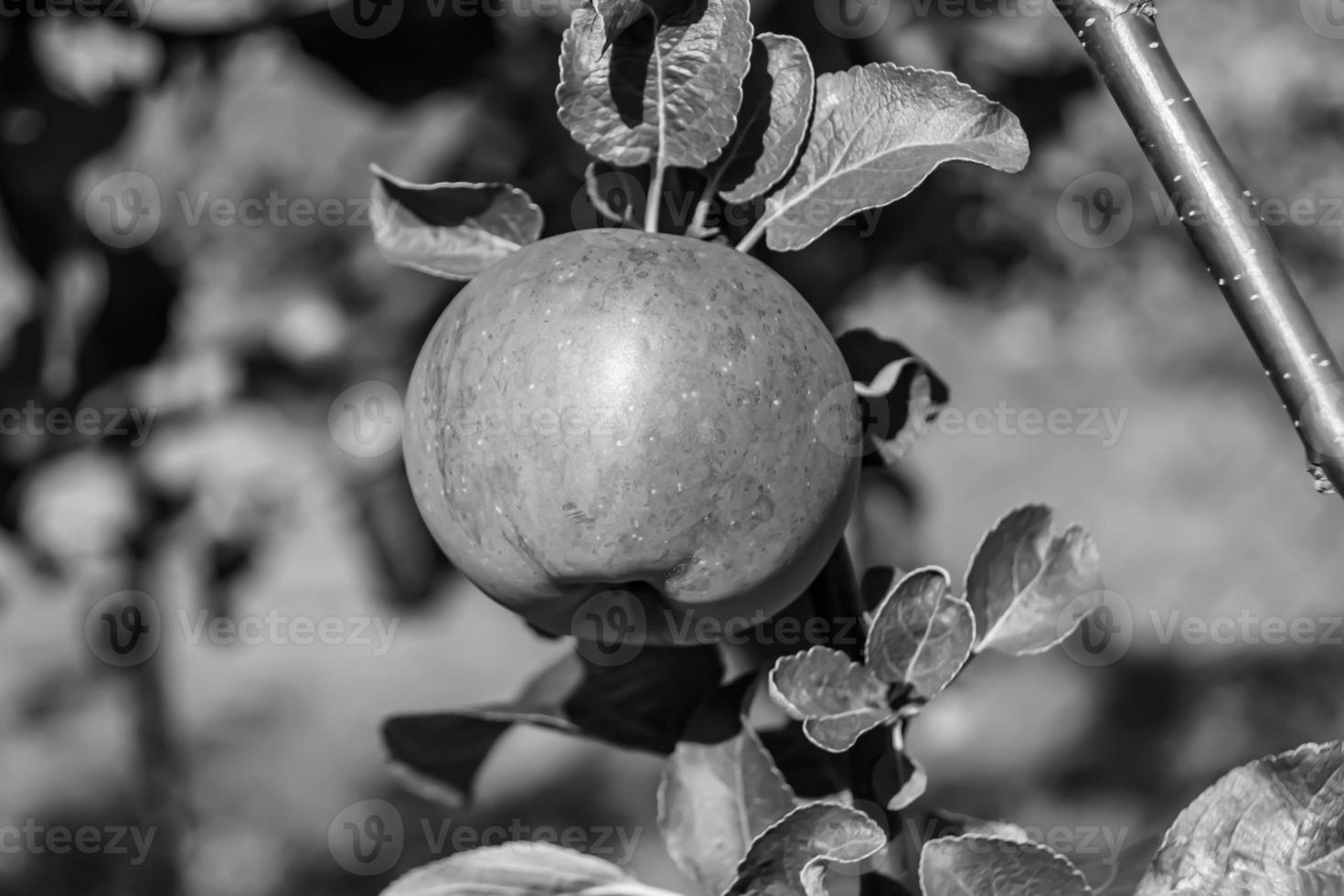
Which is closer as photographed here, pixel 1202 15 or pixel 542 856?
pixel 542 856

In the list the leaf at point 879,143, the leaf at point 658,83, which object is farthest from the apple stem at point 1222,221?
the leaf at point 658,83

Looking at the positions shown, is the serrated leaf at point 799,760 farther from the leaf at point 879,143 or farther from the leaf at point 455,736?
the leaf at point 879,143

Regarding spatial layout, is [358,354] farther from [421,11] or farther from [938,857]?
[938,857]

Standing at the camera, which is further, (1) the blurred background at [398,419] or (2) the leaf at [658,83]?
(1) the blurred background at [398,419]

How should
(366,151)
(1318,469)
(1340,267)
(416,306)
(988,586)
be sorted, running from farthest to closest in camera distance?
(1340,267)
(366,151)
(416,306)
(988,586)
(1318,469)

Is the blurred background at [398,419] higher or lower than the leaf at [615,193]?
lower

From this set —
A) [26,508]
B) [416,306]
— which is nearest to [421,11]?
[416,306]

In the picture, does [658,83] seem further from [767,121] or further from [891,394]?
[891,394]
